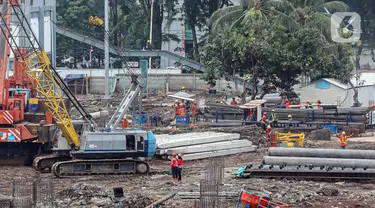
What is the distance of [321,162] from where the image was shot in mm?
28312

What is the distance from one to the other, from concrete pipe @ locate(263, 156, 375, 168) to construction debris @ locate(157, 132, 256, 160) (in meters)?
6.08

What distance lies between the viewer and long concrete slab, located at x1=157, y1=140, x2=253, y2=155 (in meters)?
33.9

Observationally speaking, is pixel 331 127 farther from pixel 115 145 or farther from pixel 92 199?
pixel 92 199

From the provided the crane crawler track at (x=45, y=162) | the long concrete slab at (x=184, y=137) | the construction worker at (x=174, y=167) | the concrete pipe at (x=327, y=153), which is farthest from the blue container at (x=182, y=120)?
the construction worker at (x=174, y=167)

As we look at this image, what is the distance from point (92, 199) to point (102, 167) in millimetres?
7122

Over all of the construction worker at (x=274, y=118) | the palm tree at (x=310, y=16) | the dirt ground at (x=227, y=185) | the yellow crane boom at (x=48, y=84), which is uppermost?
the palm tree at (x=310, y=16)

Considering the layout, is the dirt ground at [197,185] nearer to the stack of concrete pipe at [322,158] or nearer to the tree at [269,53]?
the stack of concrete pipe at [322,158]

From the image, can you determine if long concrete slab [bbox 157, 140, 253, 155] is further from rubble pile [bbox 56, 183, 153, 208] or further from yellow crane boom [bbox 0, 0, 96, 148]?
rubble pile [bbox 56, 183, 153, 208]

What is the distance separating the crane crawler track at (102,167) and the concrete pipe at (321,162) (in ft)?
17.6

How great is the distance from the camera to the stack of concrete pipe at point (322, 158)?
2803cm

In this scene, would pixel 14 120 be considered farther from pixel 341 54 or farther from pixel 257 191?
pixel 341 54

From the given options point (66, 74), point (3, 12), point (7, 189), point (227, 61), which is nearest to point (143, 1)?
point (66, 74)

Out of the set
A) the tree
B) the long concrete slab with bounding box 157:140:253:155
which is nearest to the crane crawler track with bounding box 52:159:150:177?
the long concrete slab with bounding box 157:140:253:155

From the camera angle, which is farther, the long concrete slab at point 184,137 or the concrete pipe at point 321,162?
the long concrete slab at point 184,137
